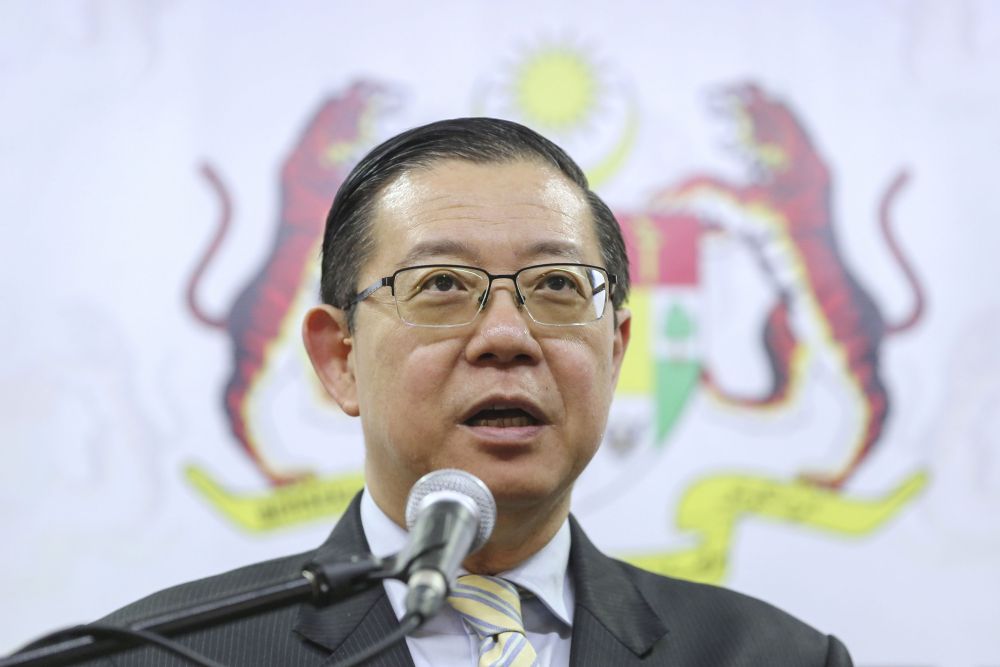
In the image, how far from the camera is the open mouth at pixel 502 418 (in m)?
1.65

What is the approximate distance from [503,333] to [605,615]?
1.86 feet

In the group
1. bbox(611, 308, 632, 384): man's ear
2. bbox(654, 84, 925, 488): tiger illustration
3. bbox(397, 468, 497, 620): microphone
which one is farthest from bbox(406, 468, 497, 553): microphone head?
bbox(654, 84, 925, 488): tiger illustration

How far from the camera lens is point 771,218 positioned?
339 cm

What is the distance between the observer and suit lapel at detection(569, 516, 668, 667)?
1.78 meters

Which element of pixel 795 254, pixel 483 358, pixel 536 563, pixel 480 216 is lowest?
pixel 536 563

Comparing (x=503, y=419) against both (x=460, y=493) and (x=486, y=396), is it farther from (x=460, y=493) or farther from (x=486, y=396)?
(x=460, y=493)

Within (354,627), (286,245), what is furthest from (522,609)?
(286,245)

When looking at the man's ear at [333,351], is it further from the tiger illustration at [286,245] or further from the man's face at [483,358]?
the tiger illustration at [286,245]

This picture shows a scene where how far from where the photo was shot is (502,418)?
1659 millimetres

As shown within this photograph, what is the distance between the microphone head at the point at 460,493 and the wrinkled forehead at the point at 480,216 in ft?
1.77

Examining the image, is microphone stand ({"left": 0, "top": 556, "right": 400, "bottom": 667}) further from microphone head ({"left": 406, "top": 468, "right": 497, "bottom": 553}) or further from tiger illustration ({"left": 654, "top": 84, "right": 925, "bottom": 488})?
tiger illustration ({"left": 654, "top": 84, "right": 925, "bottom": 488})

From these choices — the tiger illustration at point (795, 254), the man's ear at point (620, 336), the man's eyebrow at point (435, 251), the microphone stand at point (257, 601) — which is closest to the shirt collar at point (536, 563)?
the man's ear at point (620, 336)

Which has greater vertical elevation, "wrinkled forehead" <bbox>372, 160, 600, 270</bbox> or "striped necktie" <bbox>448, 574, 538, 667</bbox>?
"wrinkled forehead" <bbox>372, 160, 600, 270</bbox>

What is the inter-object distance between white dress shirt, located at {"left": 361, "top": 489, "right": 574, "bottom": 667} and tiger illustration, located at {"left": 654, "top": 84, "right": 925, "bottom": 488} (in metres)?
1.56
